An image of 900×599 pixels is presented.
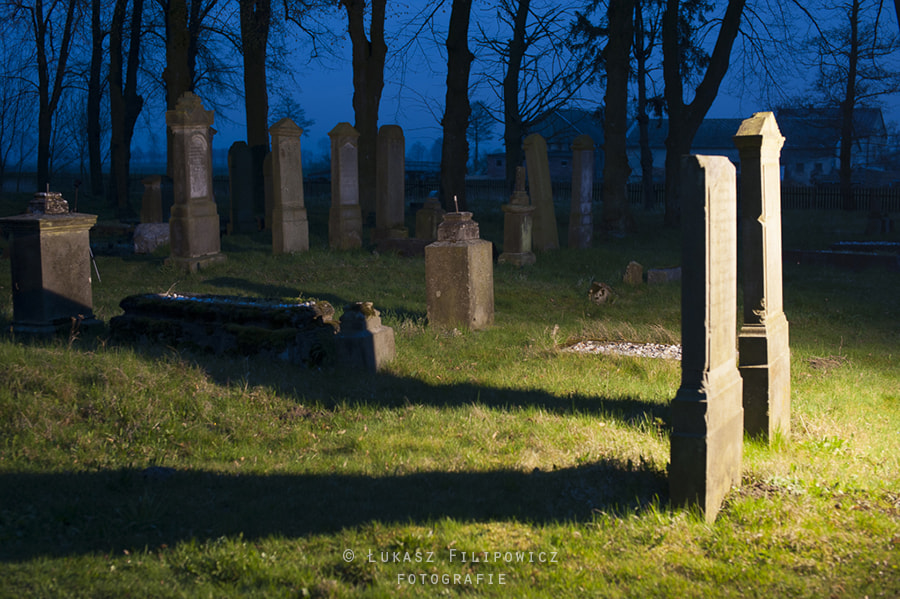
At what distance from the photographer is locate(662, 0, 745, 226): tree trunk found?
66.1 ft

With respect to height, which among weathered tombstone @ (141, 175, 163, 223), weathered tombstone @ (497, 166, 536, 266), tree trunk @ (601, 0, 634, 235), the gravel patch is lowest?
the gravel patch

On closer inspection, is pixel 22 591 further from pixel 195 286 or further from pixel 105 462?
pixel 195 286

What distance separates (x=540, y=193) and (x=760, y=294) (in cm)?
1277

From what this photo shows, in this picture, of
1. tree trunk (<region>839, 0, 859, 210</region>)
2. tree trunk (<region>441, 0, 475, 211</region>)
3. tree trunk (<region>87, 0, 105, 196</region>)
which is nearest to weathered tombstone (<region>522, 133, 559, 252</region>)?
tree trunk (<region>441, 0, 475, 211</region>)

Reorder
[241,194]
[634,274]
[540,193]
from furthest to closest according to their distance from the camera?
[241,194] → [540,193] → [634,274]

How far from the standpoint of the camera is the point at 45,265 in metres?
8.01

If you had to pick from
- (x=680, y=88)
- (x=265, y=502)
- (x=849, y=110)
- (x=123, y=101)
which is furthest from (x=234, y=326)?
(x=849, y=110)

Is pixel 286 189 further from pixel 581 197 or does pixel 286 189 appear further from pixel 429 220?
pixel 581 197

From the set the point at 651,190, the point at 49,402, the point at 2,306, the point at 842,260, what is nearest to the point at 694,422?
the point at 49,402

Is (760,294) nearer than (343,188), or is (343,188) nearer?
(760,294)

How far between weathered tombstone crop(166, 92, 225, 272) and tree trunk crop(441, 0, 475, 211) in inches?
283

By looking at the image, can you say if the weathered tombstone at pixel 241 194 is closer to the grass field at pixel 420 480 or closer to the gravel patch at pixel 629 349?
the grass field at pixel 420 480

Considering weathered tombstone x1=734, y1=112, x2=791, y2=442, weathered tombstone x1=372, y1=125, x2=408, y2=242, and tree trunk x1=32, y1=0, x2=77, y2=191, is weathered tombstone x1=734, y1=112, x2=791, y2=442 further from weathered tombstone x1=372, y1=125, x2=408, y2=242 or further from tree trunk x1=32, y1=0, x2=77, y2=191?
tree trunk x1=32, y1=0, x2=77, y2=191

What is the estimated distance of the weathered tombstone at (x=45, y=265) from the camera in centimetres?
800
